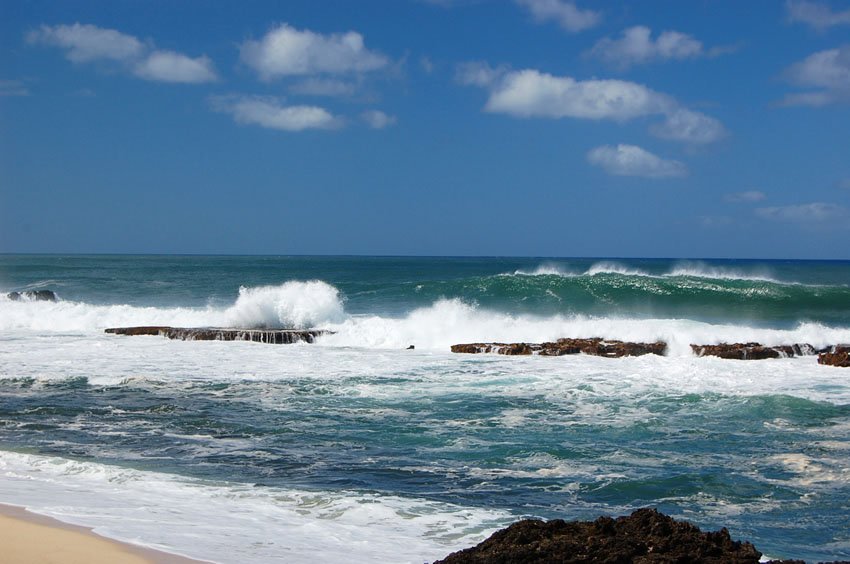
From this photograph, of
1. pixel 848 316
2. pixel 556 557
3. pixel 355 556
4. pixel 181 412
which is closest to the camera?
pixel 556 557

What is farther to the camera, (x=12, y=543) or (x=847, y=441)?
(x=847, y=441)

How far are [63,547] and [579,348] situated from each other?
491 inches

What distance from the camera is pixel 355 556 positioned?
5.12m

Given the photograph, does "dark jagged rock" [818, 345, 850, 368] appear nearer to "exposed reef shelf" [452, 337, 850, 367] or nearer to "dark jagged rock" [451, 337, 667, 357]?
"exposed reef shelf" [452, 337, 850, 367]

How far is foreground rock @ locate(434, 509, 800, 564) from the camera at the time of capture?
3.78m

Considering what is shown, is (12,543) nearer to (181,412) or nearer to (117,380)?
(181,412)

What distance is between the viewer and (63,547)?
5.12 m

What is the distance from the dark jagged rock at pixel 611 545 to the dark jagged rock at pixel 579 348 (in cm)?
1193

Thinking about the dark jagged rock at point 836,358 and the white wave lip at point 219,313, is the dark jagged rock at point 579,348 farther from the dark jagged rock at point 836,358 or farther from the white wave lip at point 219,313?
the white wave lip at point 219,313

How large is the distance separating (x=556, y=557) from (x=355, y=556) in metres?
1.78

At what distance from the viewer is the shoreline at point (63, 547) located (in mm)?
4898

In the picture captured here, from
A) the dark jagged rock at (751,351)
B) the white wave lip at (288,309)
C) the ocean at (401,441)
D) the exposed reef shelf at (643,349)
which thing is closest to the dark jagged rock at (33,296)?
the white wave lip at (288,309)

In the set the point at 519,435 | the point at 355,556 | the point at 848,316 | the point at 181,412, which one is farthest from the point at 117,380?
the point at 848,316

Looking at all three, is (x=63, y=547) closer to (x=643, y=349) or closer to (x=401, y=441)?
(x=401, y=441)
